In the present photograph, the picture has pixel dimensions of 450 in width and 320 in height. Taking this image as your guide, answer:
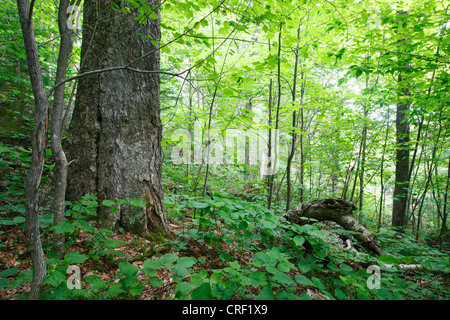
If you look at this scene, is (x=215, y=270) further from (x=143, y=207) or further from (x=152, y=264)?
(x=143, y=207)

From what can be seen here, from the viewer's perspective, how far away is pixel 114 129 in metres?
2.31

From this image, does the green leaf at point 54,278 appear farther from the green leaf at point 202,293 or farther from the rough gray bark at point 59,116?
the green leaf at point 202,293

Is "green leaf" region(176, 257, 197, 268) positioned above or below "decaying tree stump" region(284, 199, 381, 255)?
above

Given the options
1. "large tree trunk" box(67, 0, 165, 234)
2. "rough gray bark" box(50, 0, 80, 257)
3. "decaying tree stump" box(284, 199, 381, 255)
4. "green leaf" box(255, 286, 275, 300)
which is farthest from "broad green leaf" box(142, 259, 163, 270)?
"decaying tree stump" box(284, 199, 381, 255)

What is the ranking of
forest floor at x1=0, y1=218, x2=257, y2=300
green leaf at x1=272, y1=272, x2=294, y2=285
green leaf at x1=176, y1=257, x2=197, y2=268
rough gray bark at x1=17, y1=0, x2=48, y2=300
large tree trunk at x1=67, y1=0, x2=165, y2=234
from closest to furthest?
1. rough gray bark at x1=17, y1=0, x2=48, y2=300
2. green leaf at x1=272, y1=272, x2=294, y2=285
3. green leaf at x1=176, y1=257, x2=197, y2=268
4. forest floor at x1=0, y1=218, x2=257, y2=300
5. large tree trunk at x1=67, y1=0, x2=165, y2=234

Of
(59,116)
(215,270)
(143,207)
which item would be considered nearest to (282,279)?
(215,270)

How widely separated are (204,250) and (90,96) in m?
2.28

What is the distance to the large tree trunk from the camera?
2271 millimetres

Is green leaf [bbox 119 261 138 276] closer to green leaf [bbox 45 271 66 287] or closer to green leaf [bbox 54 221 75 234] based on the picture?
green leaf [bbox 45 271 66 287]

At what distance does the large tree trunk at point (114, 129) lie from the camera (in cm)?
227

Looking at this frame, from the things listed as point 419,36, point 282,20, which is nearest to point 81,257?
point 282,20

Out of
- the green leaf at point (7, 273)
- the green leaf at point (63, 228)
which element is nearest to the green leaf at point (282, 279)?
the green leaf at point (63, 228)
